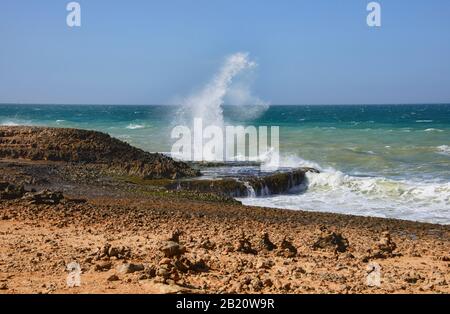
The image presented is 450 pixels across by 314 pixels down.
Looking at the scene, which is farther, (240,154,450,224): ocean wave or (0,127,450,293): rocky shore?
(240,154,450,224): ocean wave

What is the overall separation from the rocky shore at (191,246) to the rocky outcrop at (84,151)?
11.3ft

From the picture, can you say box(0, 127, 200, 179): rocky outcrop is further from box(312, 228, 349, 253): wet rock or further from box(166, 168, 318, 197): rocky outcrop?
box(312, 228, 349, 253): wet rock

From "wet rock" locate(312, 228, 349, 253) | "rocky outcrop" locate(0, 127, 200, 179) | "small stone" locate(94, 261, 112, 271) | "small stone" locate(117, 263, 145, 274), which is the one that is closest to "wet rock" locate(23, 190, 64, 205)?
"small stone" locate(94, 261, 112, 271)

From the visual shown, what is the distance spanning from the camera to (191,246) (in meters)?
8.74

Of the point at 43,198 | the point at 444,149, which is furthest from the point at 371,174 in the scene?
the point at 43,198

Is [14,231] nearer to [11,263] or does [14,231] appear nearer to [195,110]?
[11,263]

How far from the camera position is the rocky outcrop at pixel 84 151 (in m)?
21.1

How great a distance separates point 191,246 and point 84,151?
15310 millimetres

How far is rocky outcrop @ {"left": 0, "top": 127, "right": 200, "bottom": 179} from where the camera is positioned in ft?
69.3

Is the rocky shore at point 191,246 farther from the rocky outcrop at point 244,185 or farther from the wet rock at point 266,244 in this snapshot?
the rocky outcrop at point 244,185

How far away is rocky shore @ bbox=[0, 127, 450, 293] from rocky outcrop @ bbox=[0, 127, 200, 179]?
3.43 meters

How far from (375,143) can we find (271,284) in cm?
3730

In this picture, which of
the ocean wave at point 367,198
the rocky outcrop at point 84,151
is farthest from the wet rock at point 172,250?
the rocky outcrop at point 84,151

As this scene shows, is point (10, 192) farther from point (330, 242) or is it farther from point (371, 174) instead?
point (371, 174)
